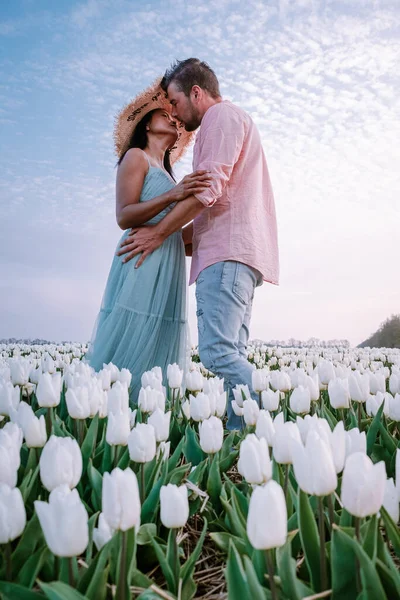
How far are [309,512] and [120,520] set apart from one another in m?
0.49

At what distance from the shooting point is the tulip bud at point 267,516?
101 cm

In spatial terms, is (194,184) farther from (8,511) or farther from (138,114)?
(8,511)

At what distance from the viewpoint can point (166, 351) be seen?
183 inches

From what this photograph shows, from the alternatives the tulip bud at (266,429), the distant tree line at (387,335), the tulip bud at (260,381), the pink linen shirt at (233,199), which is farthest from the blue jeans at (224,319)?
the distant tree line at (387,335)

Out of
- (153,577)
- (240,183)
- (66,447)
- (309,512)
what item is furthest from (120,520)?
(240,183)

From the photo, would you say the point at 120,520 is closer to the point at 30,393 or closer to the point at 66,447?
the point at 66,447

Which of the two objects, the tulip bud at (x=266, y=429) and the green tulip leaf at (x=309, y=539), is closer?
the green tulip leaf at (x=309, y=539)

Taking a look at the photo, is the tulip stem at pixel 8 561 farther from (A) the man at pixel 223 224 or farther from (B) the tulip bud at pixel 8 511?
(A) the man at pixel 223 224

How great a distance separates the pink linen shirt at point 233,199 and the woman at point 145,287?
37 centimetres

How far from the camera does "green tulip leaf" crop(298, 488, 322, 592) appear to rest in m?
1.28

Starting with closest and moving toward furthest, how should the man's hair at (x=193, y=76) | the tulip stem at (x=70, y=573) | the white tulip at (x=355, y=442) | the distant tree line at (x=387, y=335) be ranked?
the tulip stem at (x=70, y=573) → the white tulip at (x=355, y=442) → the man's hair at (x=193, y=76) → the distant tree line at (x=387, y=335)

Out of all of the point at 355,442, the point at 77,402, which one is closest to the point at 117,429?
the point at 77,402

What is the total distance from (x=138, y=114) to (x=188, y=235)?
3.99 ft

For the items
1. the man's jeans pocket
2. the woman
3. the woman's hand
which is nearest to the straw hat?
the woman
